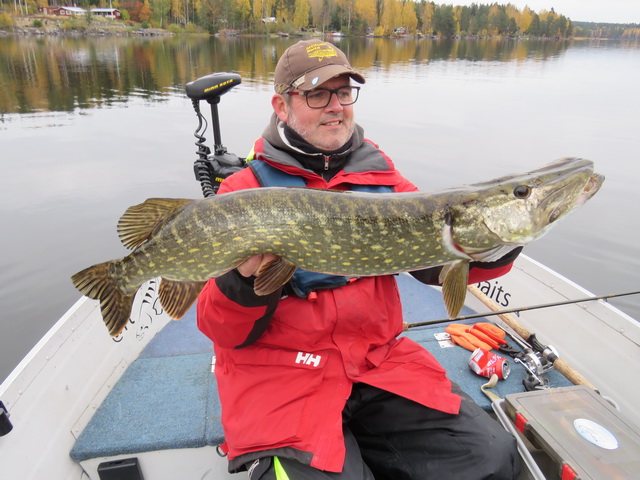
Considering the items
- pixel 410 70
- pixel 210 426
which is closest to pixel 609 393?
pixel 210 426

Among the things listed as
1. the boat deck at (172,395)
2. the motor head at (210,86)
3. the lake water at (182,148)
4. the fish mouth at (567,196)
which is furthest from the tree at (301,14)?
the fish mouth at (567,196)

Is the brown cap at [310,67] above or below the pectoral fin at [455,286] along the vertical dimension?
above

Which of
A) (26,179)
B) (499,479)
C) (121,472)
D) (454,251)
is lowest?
(26,179)

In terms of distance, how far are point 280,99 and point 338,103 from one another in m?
0.31

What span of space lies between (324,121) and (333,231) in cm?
71

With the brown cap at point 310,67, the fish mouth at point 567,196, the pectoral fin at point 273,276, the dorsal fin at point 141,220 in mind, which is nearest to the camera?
the fish mouth at point 567,196

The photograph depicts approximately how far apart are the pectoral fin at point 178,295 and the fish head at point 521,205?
3.48 ft

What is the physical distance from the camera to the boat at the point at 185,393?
1.91m

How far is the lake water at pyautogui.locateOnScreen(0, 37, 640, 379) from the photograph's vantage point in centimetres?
642

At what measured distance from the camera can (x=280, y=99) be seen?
7.24 feet

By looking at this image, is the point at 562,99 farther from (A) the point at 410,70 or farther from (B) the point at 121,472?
(B) the point at 121,472

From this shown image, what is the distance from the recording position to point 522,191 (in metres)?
1.56

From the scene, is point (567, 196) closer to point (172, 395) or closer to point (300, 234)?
point (300, 234)

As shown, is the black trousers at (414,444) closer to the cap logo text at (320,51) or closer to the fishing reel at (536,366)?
the fishing reel at (536,366)
